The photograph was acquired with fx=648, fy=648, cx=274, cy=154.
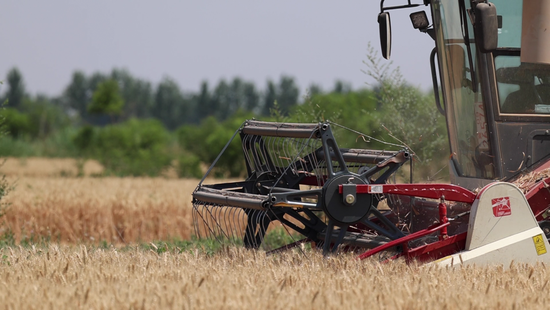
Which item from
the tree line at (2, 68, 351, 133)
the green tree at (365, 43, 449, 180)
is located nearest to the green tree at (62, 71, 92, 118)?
the tree line at (2, 68, 351, 133)

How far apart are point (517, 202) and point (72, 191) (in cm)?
916

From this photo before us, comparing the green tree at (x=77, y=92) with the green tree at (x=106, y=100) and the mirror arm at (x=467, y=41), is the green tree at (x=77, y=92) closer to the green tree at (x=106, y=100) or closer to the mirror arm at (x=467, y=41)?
the green tree at (x=106, y=100)

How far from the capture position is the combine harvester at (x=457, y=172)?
4395mm

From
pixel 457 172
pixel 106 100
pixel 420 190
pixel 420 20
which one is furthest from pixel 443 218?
pixel 106 100

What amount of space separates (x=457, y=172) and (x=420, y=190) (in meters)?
1.28

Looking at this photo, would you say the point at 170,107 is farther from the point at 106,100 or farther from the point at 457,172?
the point at 457,172

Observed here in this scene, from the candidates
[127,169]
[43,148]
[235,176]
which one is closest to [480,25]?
[235,176]

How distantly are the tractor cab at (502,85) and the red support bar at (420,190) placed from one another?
0.71 metres

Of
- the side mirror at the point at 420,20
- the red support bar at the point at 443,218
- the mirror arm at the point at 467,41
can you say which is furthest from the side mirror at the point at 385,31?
the red support bar at the point at 443,218

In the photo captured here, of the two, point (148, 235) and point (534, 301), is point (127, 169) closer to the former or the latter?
point (148, 235)

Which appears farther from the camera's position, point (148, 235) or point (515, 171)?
point (148, 235)

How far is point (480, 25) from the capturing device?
14.3 ft

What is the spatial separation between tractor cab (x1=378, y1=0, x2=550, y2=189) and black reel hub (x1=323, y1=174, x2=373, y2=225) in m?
1.25

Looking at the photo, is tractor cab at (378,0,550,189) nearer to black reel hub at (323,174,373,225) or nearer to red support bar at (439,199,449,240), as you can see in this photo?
red support bar at (439,199,449,240)
